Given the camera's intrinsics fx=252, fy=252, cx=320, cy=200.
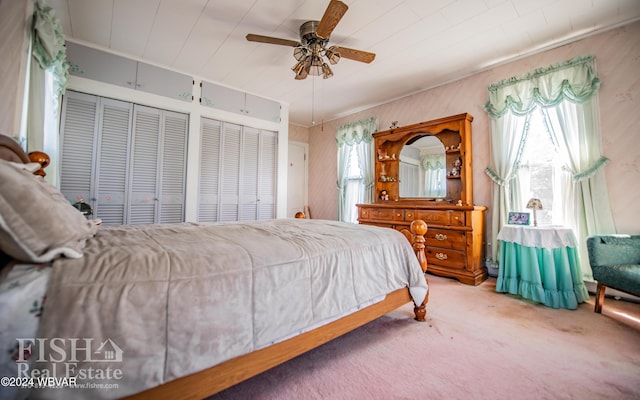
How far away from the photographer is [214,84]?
160 inches

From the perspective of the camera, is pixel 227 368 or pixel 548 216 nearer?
pixel 227 368

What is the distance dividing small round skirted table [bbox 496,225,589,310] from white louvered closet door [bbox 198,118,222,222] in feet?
13.3

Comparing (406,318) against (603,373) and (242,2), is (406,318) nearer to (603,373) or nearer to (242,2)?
(603,373)

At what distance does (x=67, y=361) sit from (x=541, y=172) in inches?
166

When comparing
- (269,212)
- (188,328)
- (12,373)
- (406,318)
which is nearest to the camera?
(12,373)

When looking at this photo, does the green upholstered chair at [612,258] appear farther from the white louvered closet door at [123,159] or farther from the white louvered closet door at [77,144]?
the white louvered closet door at [77,144]

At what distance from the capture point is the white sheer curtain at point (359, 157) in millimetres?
4793

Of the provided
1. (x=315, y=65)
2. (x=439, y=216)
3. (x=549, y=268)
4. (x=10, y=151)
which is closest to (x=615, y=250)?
(x=549, y=268)

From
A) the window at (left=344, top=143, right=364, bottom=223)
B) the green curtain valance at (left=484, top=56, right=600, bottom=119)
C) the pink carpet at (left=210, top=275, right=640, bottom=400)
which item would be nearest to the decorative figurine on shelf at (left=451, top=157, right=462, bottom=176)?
the green curtain valance at (left=484, top=56, right=600, bottom=119)

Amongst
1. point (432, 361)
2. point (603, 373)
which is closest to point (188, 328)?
point (432, 361)

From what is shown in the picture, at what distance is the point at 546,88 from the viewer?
2.92m

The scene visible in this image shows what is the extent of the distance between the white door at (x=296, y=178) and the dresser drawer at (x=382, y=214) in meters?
2.12

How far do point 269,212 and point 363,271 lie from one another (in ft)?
10.9

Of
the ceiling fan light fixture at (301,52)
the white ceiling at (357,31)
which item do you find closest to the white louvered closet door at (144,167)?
the white ceiling at (357,31)
